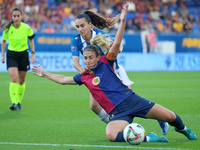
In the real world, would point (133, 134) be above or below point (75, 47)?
below

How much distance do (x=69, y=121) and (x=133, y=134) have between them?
9.35 ft

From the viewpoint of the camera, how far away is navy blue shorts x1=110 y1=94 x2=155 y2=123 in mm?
5953

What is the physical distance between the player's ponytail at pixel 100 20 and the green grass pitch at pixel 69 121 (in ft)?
6.18

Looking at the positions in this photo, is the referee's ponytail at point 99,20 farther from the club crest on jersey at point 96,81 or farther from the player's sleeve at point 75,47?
the club crest on jersey at point 96,81

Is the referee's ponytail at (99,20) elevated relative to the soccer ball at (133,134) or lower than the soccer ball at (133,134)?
elevated

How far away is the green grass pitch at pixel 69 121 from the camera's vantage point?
5.91 m

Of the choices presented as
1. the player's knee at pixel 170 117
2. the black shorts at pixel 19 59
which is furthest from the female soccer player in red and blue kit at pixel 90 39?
the black shorts at pixel 19 59

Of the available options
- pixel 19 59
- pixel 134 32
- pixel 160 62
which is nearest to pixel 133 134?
pixel 19 59

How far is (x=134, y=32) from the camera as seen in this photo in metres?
26.0

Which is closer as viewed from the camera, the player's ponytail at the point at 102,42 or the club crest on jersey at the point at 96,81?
the club crest on jersey at the point at 96,81

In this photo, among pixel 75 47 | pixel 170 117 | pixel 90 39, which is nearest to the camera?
pixel 170 117

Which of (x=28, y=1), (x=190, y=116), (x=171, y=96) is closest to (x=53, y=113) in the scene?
(x=190, y=116)

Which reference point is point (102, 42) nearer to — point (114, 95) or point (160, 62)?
point (114, 95)

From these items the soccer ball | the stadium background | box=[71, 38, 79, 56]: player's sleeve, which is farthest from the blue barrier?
the soccer ball
